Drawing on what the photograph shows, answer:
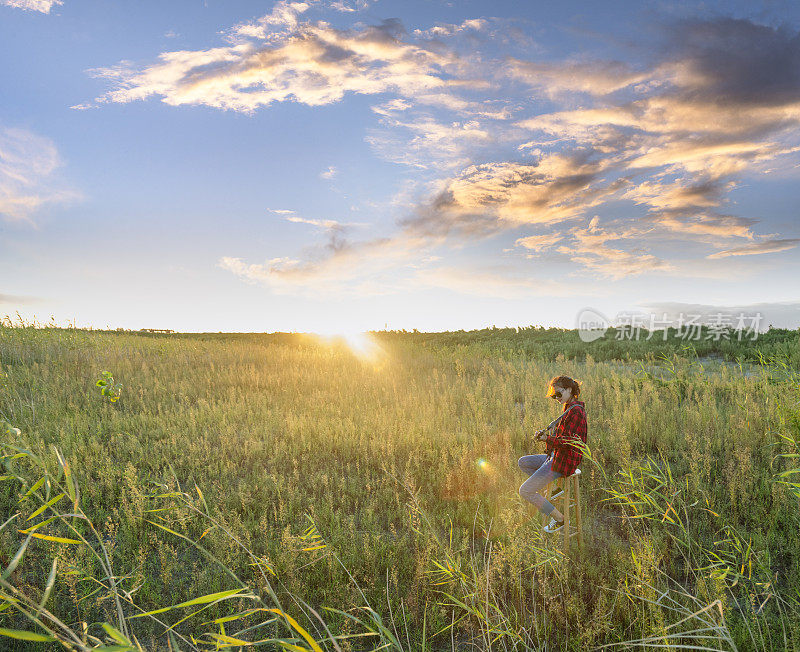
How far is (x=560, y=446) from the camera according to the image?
4668 mm

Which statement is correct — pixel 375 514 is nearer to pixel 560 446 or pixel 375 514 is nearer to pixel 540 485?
pixel 540 485

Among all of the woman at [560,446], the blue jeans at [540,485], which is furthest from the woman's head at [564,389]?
the blue jeans at [540,485]

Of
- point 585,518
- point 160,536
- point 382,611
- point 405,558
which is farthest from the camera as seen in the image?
point 585,518

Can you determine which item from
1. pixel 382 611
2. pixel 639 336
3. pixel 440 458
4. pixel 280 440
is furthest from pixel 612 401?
pixel 639 336

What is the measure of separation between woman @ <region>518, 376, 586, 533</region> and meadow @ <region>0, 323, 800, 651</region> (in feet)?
0.79

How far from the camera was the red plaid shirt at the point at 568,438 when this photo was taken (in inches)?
179

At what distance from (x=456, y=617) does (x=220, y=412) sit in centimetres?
642

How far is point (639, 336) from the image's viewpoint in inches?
861

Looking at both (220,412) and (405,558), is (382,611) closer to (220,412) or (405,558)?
(405,558)

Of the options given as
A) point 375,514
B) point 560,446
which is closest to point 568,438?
point 560,446

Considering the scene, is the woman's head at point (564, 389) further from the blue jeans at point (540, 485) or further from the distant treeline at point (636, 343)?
the distant treeline at point (636, 343)

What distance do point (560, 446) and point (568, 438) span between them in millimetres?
193

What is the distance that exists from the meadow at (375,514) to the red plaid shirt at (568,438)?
1.82ft

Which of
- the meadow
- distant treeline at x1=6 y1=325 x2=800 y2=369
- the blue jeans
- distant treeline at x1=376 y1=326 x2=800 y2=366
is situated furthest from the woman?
distant treeline at x1=376 y1=326 x2=800 y2=366
